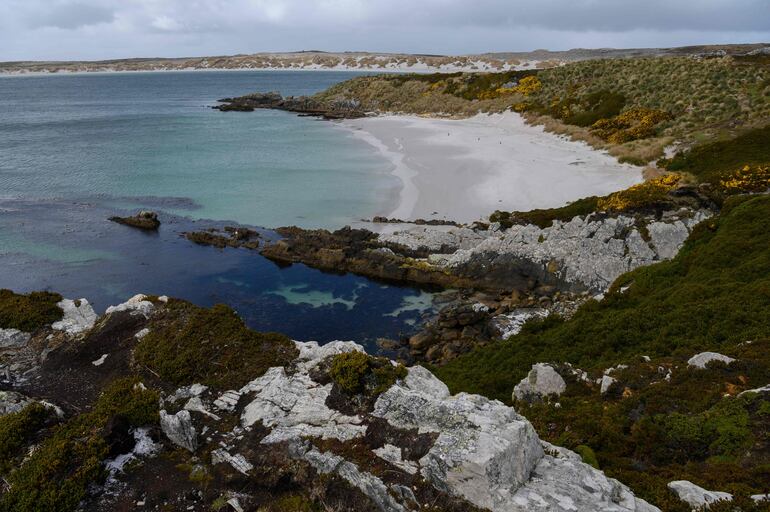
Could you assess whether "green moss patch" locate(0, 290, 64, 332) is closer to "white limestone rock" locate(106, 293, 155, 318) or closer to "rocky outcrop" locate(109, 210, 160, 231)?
"white limestone rock" locate(106, 293, 155, 318)

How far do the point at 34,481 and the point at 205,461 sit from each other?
3428 mm

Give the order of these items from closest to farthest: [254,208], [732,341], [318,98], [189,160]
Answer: [732,341], [254,208], [189,160], [318,98]

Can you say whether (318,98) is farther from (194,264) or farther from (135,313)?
(135,313)

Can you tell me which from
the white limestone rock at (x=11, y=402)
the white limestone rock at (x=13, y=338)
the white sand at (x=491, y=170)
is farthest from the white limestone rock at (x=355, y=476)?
the white sand at (x=491, y=170)

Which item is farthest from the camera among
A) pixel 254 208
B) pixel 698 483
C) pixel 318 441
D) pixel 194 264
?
pixel 254 208

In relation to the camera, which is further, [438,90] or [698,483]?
[438,90]

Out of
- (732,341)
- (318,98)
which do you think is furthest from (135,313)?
(318,98)

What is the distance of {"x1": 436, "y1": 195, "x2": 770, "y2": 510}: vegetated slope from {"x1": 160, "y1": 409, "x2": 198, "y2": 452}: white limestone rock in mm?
9099

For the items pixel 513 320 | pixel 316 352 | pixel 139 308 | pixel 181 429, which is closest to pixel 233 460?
pixel 181 429

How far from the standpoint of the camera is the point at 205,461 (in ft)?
36.9

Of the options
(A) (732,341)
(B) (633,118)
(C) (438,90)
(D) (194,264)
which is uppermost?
(C) (438,90)

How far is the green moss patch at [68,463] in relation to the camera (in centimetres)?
1002

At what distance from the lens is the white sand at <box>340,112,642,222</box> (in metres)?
43.0

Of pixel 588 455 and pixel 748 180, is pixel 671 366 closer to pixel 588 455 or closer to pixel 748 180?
pixel 588 455
